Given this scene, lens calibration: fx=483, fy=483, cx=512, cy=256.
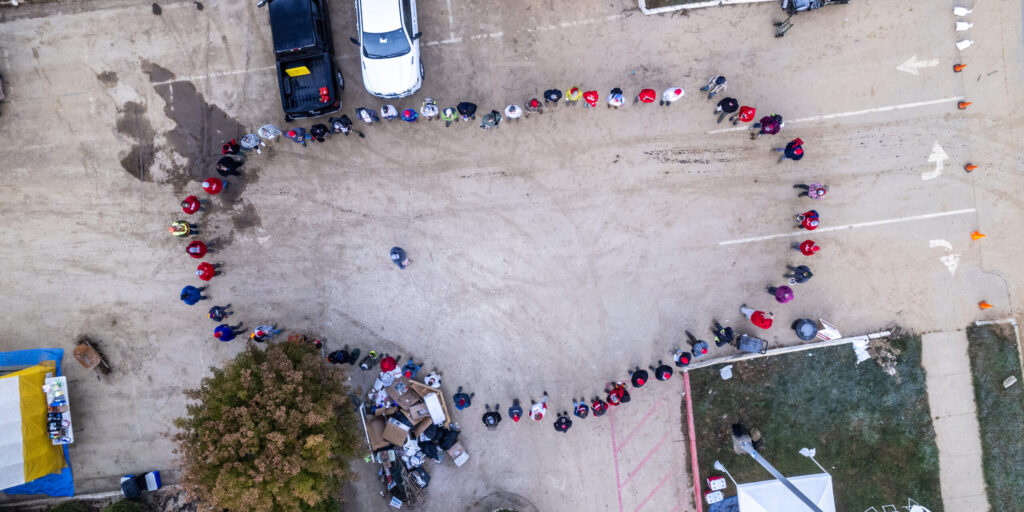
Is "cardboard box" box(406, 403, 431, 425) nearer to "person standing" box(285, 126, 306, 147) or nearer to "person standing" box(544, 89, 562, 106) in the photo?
"person standing" box(285, 126, 306, 147)

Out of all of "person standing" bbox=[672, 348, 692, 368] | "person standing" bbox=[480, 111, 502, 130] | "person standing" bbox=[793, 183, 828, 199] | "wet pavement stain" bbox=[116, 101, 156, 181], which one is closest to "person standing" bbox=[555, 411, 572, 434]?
"person standing" bbox=[672, 348, 692, 368]

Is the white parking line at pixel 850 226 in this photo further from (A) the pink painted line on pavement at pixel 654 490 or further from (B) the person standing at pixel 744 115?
(A) the pink painted line on pavement at pixel 654 490

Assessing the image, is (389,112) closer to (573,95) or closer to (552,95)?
(552,95)

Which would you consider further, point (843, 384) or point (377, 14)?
point (843, 384)

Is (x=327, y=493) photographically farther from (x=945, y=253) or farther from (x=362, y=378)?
(x=945, y=253)

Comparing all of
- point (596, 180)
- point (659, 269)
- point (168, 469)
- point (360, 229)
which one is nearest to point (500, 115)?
point (596, 180)

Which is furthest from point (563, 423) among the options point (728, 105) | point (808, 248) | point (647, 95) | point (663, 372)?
point (728, 105)
